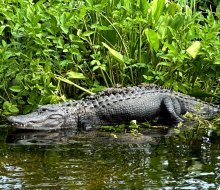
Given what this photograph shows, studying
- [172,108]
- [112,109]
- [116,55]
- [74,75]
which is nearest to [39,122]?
[74,75]

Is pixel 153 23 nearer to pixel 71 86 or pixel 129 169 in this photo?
pixel 71 86

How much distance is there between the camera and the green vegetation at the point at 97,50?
739 cm

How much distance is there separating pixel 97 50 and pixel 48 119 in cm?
130

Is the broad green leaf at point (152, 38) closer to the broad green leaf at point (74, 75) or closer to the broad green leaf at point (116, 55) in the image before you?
the broad green leaf at point (116, 55)

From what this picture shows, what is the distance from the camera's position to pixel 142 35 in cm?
795

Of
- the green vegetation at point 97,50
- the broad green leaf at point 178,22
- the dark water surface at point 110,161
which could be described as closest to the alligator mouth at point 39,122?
the dark water surface at point 110,161

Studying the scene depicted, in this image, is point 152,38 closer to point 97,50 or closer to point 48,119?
point 97,50

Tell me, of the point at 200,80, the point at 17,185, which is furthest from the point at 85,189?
the point at 200,80

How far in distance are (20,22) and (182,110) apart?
221 centimetres

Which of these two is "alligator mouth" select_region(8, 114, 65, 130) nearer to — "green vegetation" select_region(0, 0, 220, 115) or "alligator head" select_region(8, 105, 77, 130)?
"alligator head" select_region(8, 105, 77, 130)

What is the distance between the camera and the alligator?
7.29 metres

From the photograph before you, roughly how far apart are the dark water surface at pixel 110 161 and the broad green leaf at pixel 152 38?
1251 mm

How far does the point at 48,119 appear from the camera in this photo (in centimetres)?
722

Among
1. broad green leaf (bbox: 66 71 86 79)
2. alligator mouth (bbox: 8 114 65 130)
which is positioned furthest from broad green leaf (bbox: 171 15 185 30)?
alligator mouth (bbox: 8 114 65 130)
